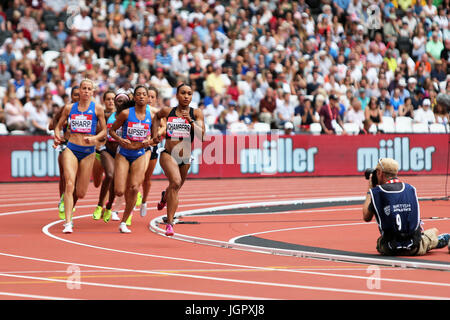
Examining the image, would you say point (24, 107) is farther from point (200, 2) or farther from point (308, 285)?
point (308, 285)

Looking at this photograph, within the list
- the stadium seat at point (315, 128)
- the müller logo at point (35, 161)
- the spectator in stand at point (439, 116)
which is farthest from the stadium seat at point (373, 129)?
the müller logo at point (35, 161)

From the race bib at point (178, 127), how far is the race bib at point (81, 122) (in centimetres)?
154

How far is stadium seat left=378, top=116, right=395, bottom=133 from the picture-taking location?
87.2 feet

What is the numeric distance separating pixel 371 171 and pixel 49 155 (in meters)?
14.6

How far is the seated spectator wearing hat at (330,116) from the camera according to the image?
84.5 ft

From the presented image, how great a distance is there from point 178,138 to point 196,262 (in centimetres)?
316

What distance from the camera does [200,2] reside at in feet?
93.2

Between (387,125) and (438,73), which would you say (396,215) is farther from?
(438,73)

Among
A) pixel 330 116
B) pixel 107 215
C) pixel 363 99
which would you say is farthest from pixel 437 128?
pixel 107 215

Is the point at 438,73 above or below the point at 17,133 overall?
above

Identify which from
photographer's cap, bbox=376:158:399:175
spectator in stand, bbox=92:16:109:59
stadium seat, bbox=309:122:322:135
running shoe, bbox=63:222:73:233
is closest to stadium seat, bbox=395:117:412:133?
stadium seat, bbox=309:122:322:135

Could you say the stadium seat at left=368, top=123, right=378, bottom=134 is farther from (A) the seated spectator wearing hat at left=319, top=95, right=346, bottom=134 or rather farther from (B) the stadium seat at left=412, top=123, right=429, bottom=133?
(B) the stadium seat at left=412, top=123, right=429, bottom=133

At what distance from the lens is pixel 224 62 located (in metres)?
26.6
